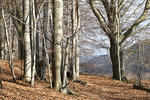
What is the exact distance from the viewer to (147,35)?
1569 cm

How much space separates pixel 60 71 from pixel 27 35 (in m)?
2.58

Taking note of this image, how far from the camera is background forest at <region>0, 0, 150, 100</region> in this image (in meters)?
6.84

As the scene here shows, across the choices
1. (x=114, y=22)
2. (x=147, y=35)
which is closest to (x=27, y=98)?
(x=114, y=22)

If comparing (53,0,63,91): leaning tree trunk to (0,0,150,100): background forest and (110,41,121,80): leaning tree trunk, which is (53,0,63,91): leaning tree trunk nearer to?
(0,0,150,100): background forest

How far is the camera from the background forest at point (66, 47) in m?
6.84

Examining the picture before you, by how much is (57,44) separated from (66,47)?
472 millimetres

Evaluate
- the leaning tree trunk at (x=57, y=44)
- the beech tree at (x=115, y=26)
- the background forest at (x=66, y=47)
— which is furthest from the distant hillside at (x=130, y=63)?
the leaning tree trunk at (x=57, y=44)

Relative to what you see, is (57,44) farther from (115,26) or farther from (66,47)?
(115,26)

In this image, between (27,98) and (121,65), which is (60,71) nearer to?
(27,98)

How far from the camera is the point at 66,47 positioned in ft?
21.3

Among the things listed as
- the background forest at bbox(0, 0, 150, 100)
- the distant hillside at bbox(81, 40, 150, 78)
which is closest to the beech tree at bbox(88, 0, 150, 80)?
the background forest at bbox(0, 0, 150, 100)

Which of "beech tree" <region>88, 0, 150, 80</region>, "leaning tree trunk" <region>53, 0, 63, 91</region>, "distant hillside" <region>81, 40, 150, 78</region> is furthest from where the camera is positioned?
"distant hillside" <region>81, 40, 150, 78</region>

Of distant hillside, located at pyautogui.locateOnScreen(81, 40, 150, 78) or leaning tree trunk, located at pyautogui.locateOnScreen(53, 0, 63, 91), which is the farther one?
distant hillside, located at pyautogui.locateOnScreen(81, 40, 150, 78)

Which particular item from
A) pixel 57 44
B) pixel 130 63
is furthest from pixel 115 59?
pixel 57 44
